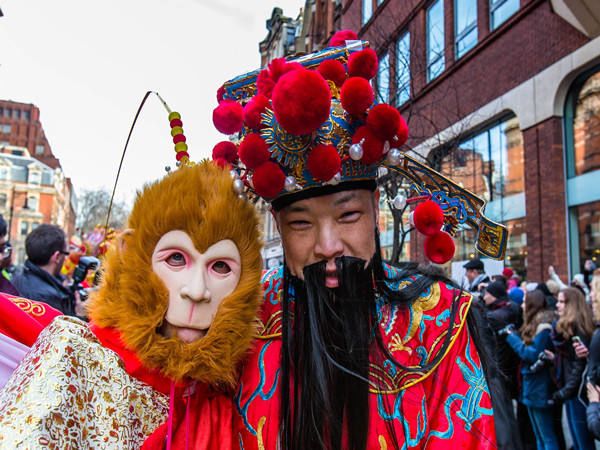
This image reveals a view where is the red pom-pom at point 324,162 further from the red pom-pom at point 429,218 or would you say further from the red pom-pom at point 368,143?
the red pom-pom at point 429,218

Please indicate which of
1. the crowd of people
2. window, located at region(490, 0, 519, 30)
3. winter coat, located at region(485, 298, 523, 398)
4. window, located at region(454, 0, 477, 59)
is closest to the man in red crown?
the crowd of people

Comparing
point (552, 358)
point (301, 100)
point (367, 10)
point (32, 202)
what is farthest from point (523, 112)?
point (32, 202)

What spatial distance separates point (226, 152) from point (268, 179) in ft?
0.93

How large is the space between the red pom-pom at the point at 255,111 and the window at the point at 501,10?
8142 millimetres

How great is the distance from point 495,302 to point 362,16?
35.3ft

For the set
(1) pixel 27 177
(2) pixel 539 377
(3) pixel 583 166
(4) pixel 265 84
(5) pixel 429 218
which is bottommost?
(2) pixel 539 377

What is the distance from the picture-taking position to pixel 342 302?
5.37ft

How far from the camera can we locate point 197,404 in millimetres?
1480

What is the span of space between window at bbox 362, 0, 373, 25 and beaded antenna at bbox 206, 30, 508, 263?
12.5 metres

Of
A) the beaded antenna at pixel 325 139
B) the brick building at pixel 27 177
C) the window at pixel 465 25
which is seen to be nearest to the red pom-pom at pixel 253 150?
the beaded antenna at pixel 325 139

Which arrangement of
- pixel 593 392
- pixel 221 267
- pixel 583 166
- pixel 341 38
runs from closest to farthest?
pixel 221 267
pixel 341 38
pixel 593 392
pixel 583 166

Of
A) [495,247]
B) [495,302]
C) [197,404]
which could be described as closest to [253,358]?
[197,404]

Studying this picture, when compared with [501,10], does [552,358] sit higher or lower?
lower

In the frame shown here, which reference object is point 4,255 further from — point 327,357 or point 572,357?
point 572,357
